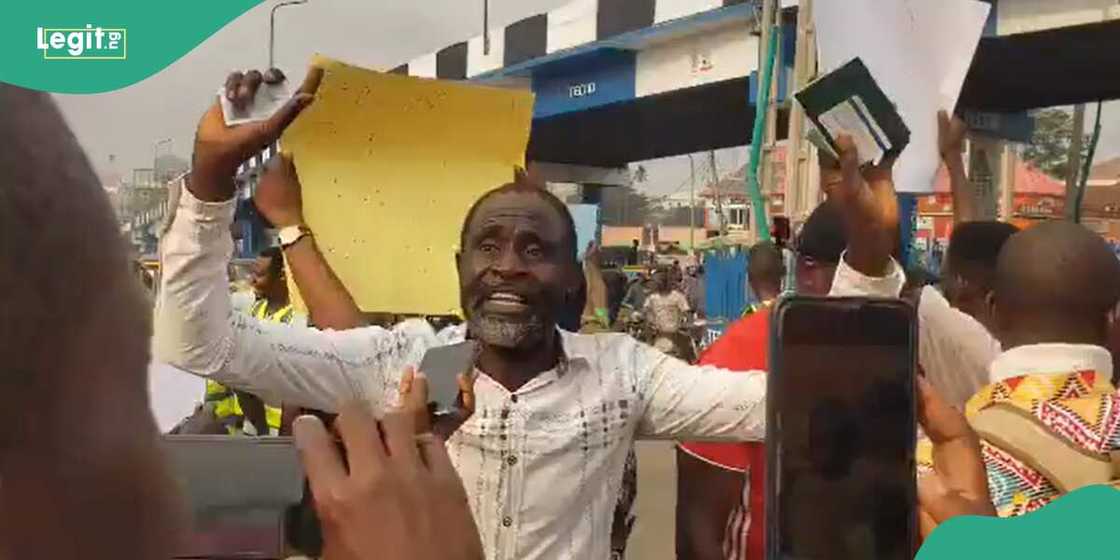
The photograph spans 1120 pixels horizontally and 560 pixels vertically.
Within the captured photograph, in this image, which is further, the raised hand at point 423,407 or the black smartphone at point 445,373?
the black smartphone at point 445,373

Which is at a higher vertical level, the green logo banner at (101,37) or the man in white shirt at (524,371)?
the green logo banner at (101,37)

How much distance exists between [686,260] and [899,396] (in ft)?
4.65

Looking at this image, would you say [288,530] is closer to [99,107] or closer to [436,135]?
[99,107]

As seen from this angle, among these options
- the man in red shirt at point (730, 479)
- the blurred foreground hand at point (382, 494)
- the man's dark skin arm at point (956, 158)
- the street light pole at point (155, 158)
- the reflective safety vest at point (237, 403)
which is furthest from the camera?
the man in red shirt at point (730, 479)

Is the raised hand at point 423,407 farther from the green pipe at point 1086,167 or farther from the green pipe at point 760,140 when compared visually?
the green pipe at point 1086,167

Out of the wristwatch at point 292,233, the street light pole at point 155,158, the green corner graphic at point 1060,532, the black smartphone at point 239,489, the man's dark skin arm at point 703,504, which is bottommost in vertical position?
the man's dark skin arm at point 703,504

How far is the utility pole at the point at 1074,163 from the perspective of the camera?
4.21ft

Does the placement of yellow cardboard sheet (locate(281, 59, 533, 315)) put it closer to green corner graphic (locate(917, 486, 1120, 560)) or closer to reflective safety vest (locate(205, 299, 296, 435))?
reflective safety vest (locate(205, 299, 296, 435))

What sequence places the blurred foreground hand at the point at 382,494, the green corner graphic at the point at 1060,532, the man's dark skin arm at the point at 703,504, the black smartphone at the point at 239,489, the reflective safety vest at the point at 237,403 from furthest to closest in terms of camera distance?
the man's dark skin arm at the point at 703,504, the reflective safety vest at the point at 237,403, the green corner graphic at the point at 1060,532, the black smartphone at the point at 239,489, the blurred foreground hand at the point at 382,494

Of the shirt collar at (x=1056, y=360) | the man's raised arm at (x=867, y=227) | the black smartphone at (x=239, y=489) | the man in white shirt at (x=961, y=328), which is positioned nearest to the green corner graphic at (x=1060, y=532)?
the shirt collar at (x=1056, y=360)

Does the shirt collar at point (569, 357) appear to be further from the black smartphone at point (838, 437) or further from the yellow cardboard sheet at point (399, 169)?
the black smartphone at point (838, 437)

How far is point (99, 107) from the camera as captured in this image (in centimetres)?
96

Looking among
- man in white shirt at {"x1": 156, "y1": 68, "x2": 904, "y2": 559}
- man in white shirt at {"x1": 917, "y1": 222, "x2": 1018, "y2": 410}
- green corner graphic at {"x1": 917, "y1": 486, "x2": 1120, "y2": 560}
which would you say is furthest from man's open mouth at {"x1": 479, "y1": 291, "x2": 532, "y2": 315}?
man in white shirt at {"x1": 917, "y1": 222, "x2": 1018, "y2": 410}

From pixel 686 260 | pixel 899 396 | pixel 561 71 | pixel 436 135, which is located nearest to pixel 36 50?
pixel 436 135
